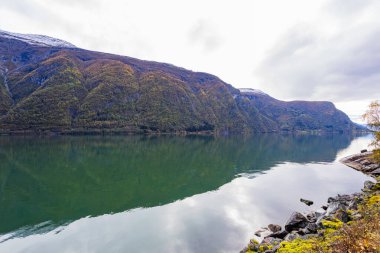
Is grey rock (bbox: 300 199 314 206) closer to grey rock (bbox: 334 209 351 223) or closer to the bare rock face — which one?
the bare rock face

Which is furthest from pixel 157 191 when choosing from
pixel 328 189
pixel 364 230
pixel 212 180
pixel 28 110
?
pixel 28 110

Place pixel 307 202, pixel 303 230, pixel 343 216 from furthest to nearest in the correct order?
pixel 307 202 < pixel 343 216 < pixel 303 230

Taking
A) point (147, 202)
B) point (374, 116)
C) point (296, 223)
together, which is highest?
point (374, 116)

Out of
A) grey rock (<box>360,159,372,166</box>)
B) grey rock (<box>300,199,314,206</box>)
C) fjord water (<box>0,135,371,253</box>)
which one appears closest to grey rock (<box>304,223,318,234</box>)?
fjord water (<box>0,135,371,253</box>)

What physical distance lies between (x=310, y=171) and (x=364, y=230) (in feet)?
187

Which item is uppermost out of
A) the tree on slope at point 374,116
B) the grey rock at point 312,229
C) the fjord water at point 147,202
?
the tree on slope at point 374,116

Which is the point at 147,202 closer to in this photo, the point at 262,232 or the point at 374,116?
the point at 262,232

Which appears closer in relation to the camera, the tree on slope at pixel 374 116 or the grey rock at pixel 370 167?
the tree on slope at pixel 374 116

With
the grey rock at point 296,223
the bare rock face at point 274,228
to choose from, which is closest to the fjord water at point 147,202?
the bare rock face at point 274,228

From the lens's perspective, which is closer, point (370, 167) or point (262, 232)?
point (262, 232)

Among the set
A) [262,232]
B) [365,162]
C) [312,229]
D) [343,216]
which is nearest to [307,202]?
[262,232]

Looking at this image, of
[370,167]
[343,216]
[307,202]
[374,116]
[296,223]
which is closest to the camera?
[343,216]

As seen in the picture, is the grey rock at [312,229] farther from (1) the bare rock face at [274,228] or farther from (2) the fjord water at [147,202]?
(2) the fjord water at [147,202]

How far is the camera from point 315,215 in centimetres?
2931
